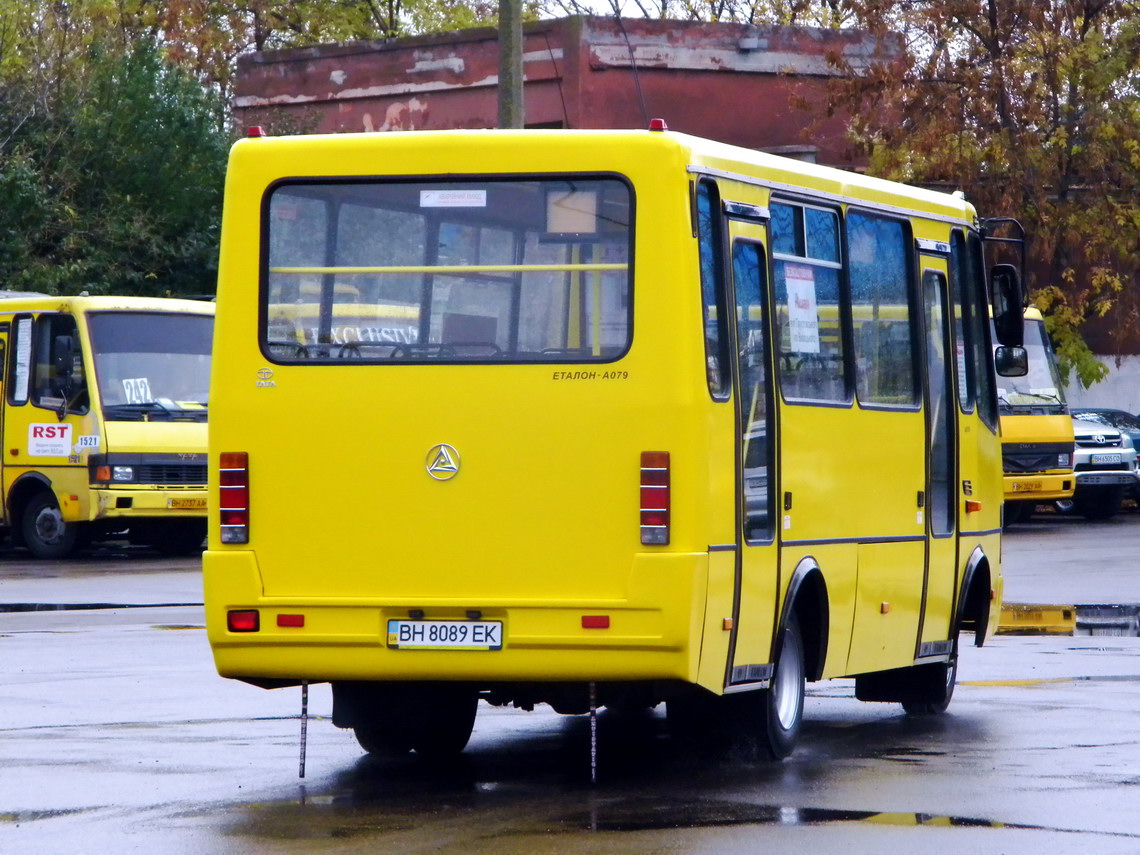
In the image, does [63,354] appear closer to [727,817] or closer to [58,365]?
[58,365]

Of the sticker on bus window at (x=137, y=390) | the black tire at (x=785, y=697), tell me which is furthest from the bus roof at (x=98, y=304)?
the black tire at (x=785, y=697)

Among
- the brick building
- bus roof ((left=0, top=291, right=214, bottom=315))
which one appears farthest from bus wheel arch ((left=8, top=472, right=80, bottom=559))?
the brick building

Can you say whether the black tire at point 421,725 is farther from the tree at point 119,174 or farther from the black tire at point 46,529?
the tree at point 119,174

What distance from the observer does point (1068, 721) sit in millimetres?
11102

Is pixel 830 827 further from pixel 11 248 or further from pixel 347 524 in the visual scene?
pixel 11 248

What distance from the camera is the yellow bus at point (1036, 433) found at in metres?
28.1

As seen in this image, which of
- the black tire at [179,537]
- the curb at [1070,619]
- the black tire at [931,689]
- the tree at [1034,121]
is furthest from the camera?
the tree at [1034,121]

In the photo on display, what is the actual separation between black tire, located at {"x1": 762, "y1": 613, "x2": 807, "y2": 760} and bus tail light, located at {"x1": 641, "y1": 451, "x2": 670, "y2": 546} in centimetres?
129

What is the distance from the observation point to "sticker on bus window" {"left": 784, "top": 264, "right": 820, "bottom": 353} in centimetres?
991

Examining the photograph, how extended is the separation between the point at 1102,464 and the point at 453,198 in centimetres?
2338

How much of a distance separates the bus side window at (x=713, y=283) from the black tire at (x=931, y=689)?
3.50 meters

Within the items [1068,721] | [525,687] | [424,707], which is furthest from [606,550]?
[1068,721]

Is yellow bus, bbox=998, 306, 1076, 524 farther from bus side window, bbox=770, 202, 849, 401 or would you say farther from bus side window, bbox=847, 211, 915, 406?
bus side window, bbox=770, 202, 849, 401

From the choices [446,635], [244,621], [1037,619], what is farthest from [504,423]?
[1037,619]
